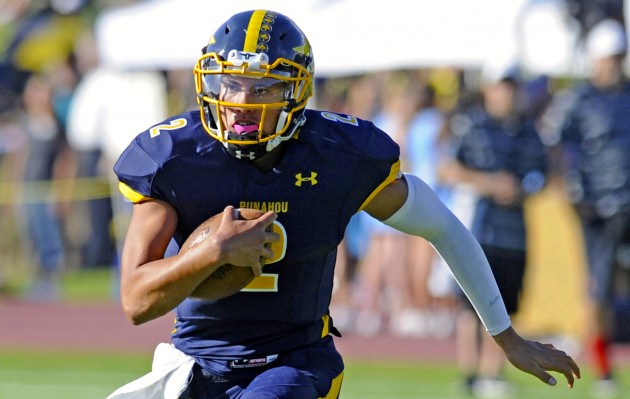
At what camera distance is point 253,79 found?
396 cm

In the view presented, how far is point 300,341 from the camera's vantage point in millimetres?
4078

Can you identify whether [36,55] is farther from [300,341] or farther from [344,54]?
[300,341]

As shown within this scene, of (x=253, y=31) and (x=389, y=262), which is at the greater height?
(x=253, y=31)

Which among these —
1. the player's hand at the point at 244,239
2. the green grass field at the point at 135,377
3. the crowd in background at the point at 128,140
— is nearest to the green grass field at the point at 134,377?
the green grass field at the point at 135,377

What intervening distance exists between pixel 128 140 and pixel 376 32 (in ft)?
10.3

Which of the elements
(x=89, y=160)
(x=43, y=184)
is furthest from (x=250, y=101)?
(x=43, y=184)

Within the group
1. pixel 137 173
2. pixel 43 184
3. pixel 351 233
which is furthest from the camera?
pixel 43 184

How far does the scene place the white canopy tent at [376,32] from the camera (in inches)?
421

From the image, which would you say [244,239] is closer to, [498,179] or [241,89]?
[241,89]

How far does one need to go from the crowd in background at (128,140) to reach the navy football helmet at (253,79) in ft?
16.2

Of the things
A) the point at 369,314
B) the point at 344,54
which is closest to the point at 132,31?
the point at 344,54

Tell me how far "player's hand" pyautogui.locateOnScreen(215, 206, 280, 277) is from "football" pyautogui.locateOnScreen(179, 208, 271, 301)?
0.07 m

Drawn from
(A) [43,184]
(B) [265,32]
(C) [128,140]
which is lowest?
(A) [43,184]

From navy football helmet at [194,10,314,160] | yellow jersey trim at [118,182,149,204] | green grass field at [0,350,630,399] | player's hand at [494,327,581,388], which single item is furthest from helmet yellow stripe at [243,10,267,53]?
green grass field at [0,350,630,399]
